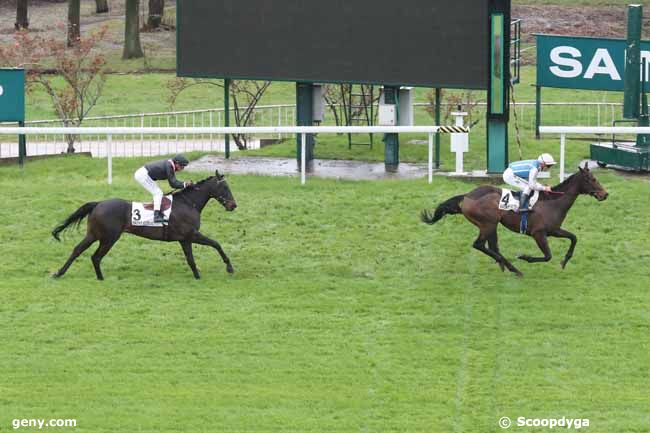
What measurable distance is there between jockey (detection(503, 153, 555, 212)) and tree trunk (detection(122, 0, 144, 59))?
18329 mm

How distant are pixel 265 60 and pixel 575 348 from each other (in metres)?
7.23

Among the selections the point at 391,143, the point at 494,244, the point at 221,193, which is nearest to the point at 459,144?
the point at 391,143

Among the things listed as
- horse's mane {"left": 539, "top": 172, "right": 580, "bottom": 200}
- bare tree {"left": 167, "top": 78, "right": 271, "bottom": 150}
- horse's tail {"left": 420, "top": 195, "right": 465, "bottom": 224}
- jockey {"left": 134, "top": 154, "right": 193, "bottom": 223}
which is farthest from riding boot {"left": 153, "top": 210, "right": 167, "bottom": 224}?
bare tree {"left": 167, "top": 78, "right": 271, "bottom": 150}

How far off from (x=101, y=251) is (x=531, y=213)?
4100 mm

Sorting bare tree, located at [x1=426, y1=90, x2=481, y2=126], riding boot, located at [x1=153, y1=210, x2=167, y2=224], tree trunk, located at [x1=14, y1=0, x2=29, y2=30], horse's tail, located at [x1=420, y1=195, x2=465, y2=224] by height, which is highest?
tree trunk, located at [x1=14, y1=0, x2=29, y2=30]

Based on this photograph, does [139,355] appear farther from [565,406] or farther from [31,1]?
[31,1]

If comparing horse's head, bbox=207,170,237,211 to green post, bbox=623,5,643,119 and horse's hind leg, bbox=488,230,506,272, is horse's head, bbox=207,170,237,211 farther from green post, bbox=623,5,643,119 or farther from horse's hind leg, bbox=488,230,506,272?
green post, bbox=623,5,643,119

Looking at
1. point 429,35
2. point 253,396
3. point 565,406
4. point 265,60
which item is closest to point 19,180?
point 265,60

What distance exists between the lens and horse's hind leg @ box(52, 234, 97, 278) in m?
15.1

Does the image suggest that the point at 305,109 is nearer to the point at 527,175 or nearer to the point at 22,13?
the point at 527,175

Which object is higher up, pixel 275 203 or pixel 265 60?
pixel 265 60

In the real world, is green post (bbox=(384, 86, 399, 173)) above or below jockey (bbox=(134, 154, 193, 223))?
above

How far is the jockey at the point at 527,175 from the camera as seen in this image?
15.0m

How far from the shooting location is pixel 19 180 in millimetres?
19078
